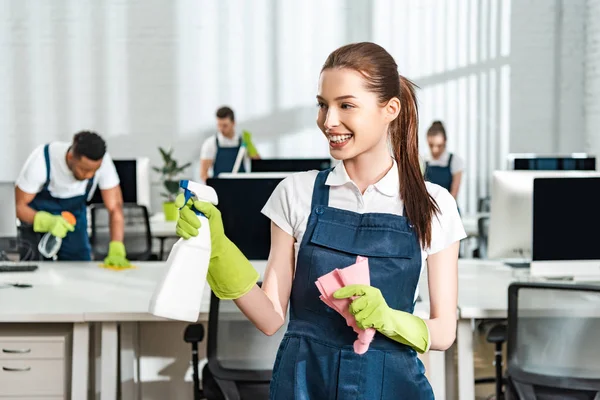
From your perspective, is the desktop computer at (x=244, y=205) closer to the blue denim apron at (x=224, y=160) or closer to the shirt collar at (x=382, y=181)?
the shirt collar at (x=382, y=181)

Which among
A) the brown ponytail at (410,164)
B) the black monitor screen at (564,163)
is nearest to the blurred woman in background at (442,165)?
the black monitor screen at (564,163)

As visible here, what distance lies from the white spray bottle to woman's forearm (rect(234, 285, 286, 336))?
4.4 inches

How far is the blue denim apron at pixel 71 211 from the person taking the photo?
4293mm

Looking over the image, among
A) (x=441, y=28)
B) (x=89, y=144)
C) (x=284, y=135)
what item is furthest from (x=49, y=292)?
(x=441, y=28)

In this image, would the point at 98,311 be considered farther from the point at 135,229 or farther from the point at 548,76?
the point at 548,76

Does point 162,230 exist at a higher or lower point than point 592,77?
lower

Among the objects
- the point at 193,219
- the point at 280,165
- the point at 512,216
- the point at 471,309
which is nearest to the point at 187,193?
the point at 193,219

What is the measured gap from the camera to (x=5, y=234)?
3711 mm

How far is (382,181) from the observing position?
1.69 metres

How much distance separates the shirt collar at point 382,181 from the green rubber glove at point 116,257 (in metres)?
2.44

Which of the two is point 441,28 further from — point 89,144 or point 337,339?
point 337,339

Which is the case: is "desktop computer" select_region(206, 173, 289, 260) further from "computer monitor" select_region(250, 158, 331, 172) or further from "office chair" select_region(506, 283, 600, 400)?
"computer monitor" select_region(250, 158, 331, 172)

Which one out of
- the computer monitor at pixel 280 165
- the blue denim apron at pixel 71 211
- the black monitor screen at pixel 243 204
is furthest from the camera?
the computer monitor at pixel 280 165

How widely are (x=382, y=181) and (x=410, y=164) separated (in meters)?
0.07
